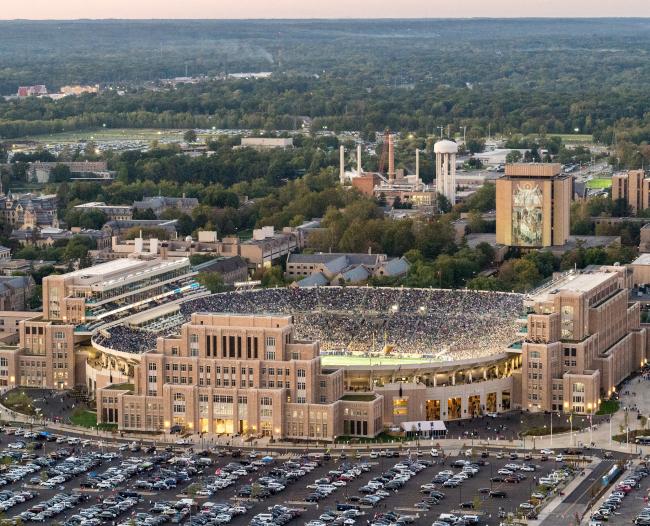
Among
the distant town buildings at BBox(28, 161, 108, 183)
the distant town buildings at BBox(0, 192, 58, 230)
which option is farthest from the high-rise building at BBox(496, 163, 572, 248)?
the distant town buildings at BBox(28, 161, 108, 183)

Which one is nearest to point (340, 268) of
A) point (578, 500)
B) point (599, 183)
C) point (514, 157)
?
point (578, 500)

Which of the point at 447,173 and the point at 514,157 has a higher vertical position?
the point at 447,173

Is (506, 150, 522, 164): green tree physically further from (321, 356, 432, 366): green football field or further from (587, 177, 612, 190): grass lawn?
(321, 356, 432, 366): green football field

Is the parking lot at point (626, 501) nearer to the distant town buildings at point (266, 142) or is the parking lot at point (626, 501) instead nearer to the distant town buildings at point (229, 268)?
the distant town buildings at point (229, 268)

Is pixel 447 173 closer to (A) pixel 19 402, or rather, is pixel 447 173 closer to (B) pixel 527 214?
(B) pixel 527 214

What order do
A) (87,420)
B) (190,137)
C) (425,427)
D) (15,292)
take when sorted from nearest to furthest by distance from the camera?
(425,427), (87,420), (15,292), (190,137)
